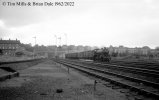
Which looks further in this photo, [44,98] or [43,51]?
[43,51]

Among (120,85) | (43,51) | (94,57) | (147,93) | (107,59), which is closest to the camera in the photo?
(147,93)

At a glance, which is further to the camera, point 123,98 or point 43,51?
point 43,51

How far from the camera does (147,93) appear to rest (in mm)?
7648

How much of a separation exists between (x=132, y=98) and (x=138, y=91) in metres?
1.13

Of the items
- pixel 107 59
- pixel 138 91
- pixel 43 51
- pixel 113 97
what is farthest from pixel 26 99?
pixel 43 51

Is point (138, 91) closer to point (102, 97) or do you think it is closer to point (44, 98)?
point (102, 97)

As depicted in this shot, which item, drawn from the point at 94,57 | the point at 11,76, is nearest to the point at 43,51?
the point at 94,57

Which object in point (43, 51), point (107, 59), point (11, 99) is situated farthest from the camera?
point (43, 51)

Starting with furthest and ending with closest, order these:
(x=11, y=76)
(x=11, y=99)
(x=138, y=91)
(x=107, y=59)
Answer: (x=107, y=59), (x=11, y=76), (x=138, y=91), (x=11, y=99)

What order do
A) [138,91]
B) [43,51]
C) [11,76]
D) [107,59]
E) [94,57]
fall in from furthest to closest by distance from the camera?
[43,51] → [94,57] → [107,59] → [11,76] → [138,91]

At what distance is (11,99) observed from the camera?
23.5 feet

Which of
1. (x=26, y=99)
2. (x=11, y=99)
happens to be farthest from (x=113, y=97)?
(x=11, y=99)

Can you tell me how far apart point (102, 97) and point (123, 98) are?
0.93m

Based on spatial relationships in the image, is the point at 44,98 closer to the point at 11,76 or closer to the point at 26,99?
the point at 26,99
